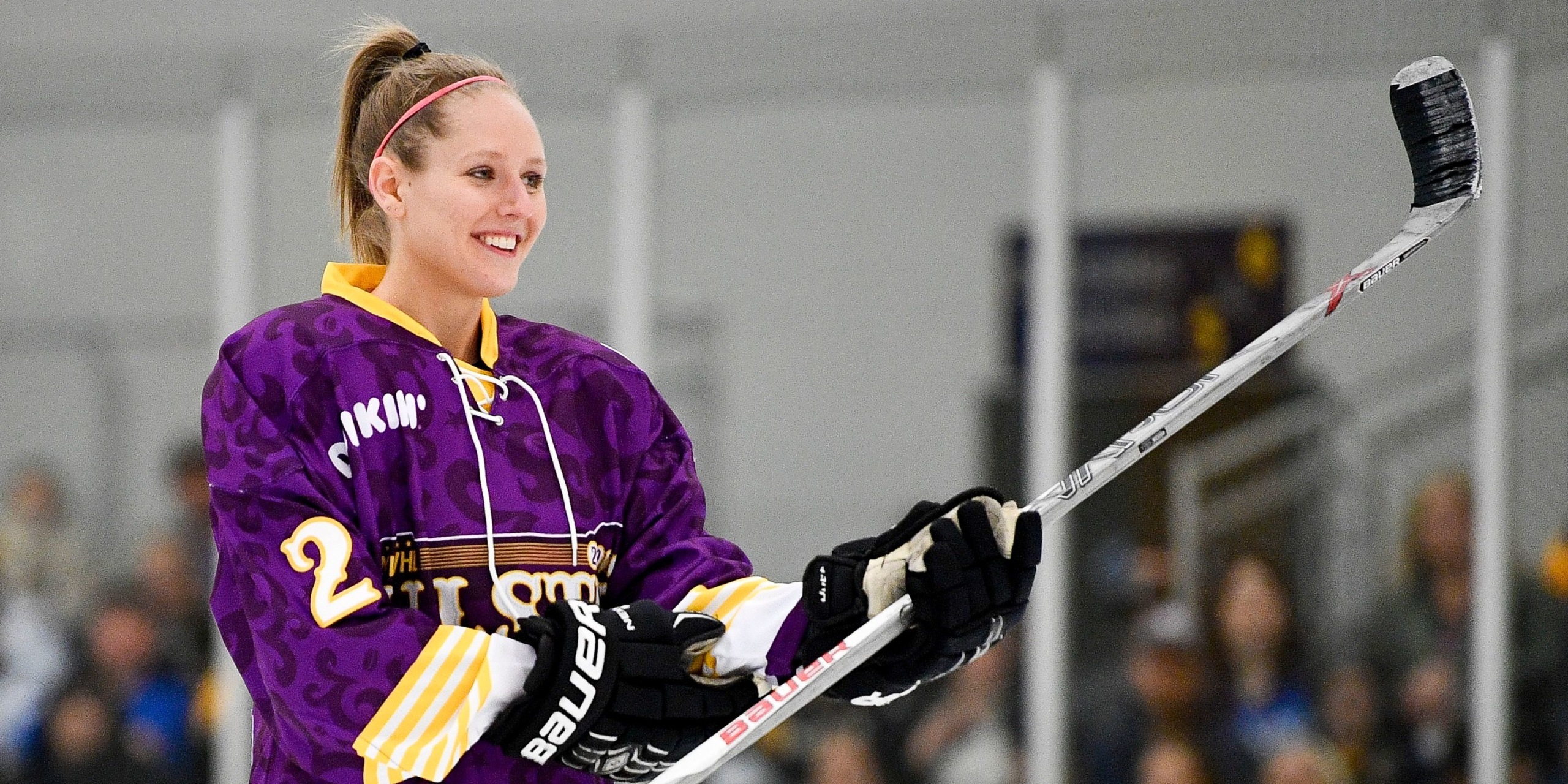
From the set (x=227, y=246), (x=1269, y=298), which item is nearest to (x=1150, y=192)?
(x=1269, y=298)

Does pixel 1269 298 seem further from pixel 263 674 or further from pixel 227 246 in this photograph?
pixel 263 674

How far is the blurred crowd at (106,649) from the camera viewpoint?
478cm

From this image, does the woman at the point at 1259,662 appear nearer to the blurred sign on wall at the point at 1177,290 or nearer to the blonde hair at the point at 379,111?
the blurred sign on wall at the point at 1177,290

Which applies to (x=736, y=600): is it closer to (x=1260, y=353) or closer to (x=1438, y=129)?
(x=1260, y=353)

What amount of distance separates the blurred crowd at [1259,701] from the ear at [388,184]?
3.02 meters

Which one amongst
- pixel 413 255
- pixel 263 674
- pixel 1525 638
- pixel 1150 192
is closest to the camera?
pixel 263 674

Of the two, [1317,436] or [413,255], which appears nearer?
[413,255]

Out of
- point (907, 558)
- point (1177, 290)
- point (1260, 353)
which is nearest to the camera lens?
point (907, 558)

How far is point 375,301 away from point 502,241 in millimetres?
117

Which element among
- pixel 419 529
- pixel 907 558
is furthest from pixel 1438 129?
pixel 419 529

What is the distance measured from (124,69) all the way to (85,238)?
47 centimetres

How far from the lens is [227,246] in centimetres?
486

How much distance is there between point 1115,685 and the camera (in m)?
4.39

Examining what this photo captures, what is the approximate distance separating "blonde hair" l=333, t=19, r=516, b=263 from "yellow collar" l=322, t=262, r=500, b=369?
0.04 metres
